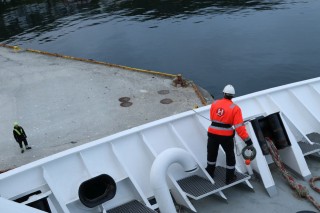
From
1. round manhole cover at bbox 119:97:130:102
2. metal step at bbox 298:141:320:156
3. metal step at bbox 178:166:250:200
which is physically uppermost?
round manhole cover at bbox 119:97:130:102

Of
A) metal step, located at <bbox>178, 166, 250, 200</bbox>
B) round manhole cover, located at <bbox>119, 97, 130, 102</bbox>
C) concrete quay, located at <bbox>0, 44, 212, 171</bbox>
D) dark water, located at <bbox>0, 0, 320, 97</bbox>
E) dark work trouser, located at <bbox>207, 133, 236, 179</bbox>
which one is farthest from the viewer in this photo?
dark water, located at <bbox>0, 0, 320, 97</bbox>

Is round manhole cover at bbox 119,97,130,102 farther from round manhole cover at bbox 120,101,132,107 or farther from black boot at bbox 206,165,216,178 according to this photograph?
black boot at bbox 206,165,216,178

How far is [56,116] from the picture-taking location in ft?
40.9

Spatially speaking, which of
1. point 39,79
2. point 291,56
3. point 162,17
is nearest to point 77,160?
point 39,79

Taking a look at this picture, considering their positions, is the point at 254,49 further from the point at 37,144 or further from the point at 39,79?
the point at 37,144

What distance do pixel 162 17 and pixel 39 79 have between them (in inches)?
787

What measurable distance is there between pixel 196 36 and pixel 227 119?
869 inches

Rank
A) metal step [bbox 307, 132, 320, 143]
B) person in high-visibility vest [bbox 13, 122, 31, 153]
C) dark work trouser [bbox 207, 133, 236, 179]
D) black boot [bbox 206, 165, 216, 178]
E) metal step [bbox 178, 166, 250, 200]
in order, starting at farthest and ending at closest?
person in high-visibility vest [bbox 13, 122, 31, 153]
metal step [bbox 307, 132, 320, 143]
black boot [bbox 206, 165, 216, 178]
dark work trouser [bbox 207, 133, 236, 179]
metal step [bbox 178, 166, 250, 200]

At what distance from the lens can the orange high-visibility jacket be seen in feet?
17.0

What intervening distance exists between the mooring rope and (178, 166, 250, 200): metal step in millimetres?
721

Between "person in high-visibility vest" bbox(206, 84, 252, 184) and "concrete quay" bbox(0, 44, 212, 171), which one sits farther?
"concrete quay" bbox(0, 44, 212, 171)

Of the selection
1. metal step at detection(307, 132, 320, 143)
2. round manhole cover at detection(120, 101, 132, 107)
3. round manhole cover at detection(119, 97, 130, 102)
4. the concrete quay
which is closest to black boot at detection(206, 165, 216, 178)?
metal step at detection(307, 132, 320, 143)

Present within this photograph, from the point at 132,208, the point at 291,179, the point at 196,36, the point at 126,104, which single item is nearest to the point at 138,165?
the point at 132,208

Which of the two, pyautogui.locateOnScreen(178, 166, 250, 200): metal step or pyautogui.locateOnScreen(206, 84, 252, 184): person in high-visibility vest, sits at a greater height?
pyautogui.locateOnScreen(206, 84, 252, 184): person in high-visibility vest
